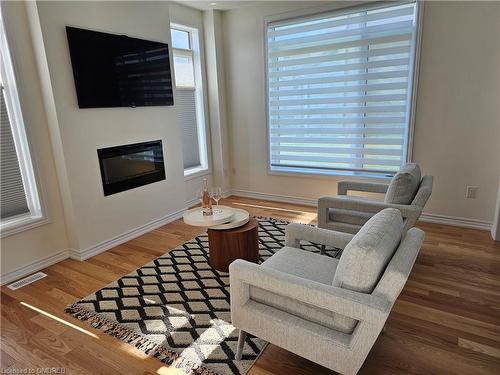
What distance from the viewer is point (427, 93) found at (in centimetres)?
347

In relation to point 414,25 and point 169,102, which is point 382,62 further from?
point 169,102

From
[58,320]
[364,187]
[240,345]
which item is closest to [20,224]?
[58,320]

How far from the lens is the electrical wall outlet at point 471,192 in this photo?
3.45 metres

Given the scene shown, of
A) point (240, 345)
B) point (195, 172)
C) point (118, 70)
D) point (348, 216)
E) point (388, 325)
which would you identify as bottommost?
point (388, 325)

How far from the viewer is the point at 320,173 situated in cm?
431

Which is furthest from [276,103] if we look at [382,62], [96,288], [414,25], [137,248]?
[96,288]

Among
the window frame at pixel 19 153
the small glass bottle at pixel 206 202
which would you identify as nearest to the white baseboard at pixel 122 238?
the window frame at pixel 19 153

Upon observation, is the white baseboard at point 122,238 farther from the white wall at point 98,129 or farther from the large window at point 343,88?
the large window at point 343,88

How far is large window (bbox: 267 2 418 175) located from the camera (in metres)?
3.57

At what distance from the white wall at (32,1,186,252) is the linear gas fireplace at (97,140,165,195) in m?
0.06

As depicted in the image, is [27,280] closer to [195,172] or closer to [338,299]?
[195,172]

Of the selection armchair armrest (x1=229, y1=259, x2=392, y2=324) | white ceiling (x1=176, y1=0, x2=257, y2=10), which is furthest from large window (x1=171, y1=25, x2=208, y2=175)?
armchair armrest (x1=229, y1=259, x2=392, y2=324)

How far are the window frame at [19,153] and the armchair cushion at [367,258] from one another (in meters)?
2.75

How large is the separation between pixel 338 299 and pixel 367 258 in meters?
0.22
